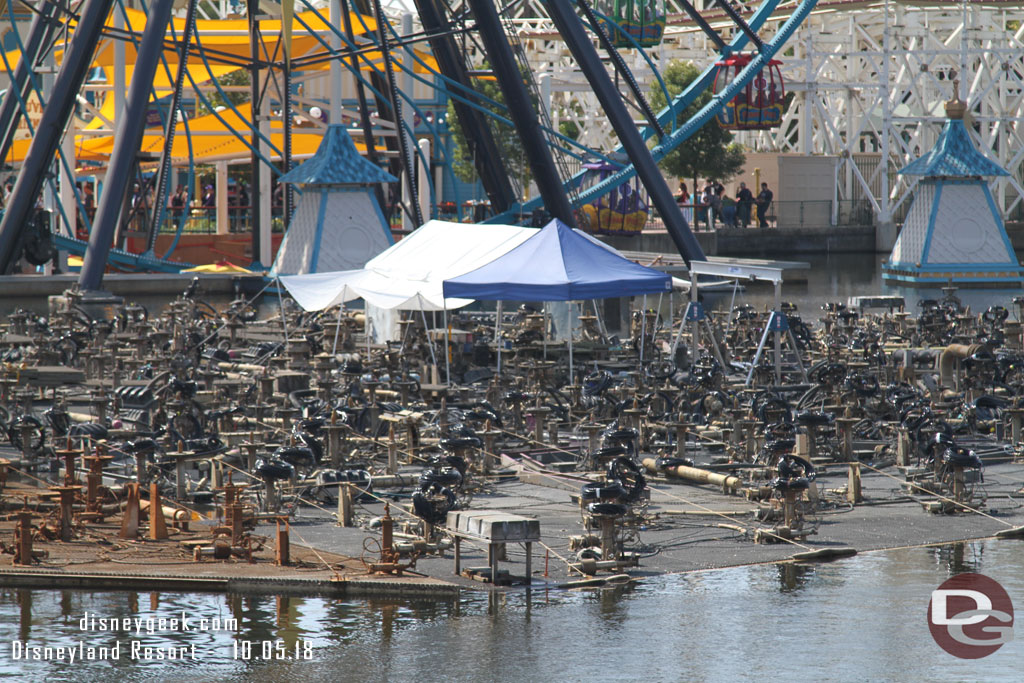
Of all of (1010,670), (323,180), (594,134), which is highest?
(594,134)

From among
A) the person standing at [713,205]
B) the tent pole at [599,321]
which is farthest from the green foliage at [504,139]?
the tent pole at [599,321]

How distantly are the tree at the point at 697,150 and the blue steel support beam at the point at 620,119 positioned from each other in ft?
101

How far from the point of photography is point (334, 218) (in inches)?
1606

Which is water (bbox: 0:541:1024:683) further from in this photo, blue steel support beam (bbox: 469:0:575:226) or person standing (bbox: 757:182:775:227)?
person standing (bbox: 757:182:775:227)

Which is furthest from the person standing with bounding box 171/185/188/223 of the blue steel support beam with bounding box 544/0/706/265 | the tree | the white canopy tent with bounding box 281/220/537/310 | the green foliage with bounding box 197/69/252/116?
the white canopy tent with bounding box 281/220/537/310

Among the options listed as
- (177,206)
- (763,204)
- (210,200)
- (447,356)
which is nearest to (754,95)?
(763,204)

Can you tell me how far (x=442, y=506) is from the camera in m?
15.3

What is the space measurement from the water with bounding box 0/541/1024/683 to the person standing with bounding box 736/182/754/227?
5196cm

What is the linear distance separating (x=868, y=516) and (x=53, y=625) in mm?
8031

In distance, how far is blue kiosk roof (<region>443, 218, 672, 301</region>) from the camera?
23.8 meters

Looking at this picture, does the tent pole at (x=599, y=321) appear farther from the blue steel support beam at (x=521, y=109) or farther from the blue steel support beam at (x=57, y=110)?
the blue steel support beam at (x=57, y=110)

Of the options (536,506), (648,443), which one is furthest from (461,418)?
(536,506)

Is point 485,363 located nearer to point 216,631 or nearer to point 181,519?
point 181,519

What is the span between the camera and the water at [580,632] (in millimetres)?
11914
